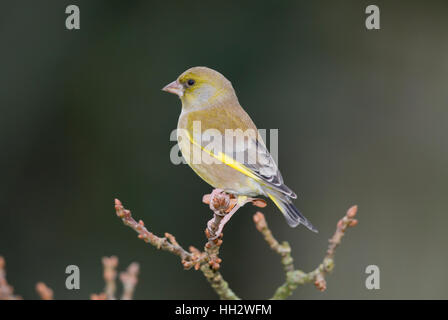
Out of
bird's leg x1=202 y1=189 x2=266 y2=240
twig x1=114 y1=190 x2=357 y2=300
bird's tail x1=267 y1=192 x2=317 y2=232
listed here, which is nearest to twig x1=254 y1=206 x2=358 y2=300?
twig x1=114 y1=190 x2=357 y2=300

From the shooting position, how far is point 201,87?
109 inches

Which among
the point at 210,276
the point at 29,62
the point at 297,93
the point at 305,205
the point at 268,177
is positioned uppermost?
the point at 29,62

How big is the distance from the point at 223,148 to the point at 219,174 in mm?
175

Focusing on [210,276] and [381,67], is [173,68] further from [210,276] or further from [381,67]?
[210,276]

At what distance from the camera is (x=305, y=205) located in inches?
243

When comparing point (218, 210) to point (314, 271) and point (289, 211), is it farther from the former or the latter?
point (314, 271)

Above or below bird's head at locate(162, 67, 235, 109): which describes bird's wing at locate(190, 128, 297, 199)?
below

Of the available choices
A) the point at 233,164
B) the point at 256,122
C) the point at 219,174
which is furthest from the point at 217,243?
the point at 256,122

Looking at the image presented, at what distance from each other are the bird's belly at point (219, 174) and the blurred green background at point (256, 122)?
115 inches

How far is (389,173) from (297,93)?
1323 mm

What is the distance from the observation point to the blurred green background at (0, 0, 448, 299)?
563cm

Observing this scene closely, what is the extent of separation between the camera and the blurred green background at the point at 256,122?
5.63 metres

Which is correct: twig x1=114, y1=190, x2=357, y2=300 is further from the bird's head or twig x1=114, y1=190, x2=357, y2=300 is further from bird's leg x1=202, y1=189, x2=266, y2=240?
the bird's head
